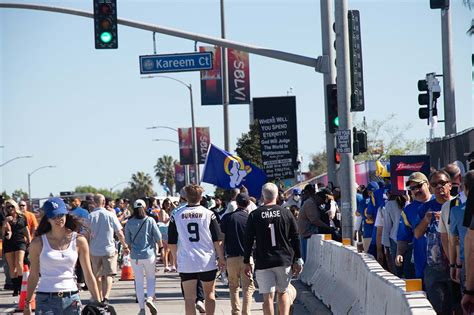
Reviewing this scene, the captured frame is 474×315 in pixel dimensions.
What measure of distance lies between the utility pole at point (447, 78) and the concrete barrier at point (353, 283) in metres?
4.10

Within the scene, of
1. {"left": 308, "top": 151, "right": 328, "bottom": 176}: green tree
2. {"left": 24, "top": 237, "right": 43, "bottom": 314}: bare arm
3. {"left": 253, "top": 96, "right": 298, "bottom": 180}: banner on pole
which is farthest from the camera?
{"left": 308, "top": 151, "right": 328, "bottom": 176}: green tree

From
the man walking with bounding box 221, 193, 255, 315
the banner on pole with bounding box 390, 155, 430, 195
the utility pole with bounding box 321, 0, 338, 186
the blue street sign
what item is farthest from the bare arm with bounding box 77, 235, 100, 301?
the blue street sign

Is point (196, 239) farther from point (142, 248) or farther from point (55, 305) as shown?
point (55, 305)

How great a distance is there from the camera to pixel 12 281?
23.4 meters

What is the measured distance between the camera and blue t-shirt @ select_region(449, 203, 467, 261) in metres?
9.83

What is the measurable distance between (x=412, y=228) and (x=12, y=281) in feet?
41.3

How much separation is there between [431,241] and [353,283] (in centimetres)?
341

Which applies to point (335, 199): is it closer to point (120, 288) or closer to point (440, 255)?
point (120, 288)

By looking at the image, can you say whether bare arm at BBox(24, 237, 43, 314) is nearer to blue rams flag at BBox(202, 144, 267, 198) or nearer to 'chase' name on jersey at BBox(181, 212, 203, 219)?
'chase' name on jersey at BBox(181, 212, 203, 219)

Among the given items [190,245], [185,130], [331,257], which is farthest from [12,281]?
[185,130]

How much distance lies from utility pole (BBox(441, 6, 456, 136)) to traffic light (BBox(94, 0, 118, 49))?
6.76m

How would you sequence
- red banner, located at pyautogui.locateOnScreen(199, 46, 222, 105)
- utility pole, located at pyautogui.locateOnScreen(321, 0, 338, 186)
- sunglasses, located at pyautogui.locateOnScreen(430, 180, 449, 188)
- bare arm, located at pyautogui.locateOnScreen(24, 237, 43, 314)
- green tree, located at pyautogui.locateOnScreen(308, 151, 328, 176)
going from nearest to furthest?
bare arm, located at pyautogui.locateOnScreen(24, 237, 43, 314) → sunglasses, located at pyautogui.locateOnScreen(430, 180, 449, 188) → utility pole, located at pyautogui.locateOnScreen(321, 0, 338, 186) → red banner, located at pyautogui.locateOnScreen(199, 46, 222, 105) → green tree, located at pyautogui.locateOnScreen(308, 151, 328, 176)

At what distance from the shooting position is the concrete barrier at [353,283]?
9219 mm

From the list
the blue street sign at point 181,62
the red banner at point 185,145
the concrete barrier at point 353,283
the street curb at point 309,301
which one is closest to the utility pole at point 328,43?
the concrete barrier at point 353,283
